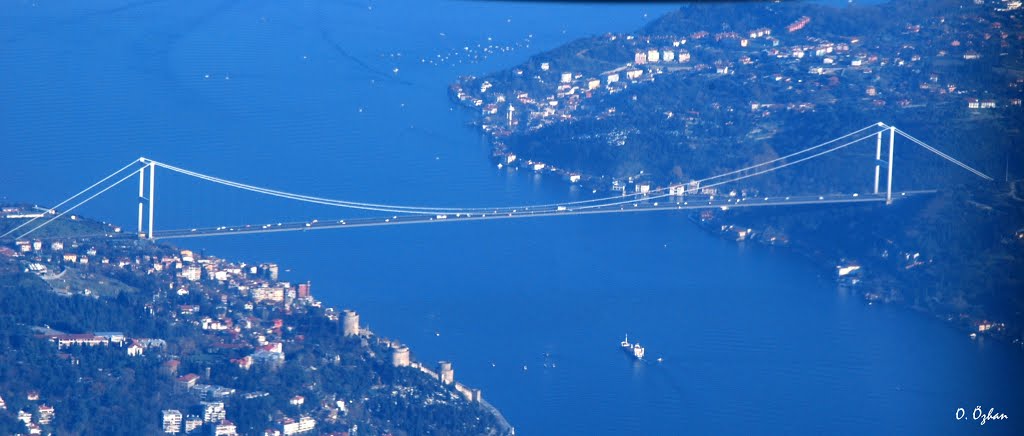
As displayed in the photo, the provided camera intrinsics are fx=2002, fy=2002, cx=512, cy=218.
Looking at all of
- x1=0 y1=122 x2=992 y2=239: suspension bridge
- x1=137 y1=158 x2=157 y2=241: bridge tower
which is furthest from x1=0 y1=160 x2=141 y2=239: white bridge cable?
x1=137 y1=158 x2=157 y2=241: bridge tower

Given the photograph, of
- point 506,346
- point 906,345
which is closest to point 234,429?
point 506,346

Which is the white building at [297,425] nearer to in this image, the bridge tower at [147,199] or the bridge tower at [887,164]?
the bridge tower at [147,199]

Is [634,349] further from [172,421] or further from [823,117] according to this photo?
[823,117]

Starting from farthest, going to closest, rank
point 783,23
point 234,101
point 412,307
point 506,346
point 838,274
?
point 783,23, point 234,101, point 838,274, point 412,307, point 506,346

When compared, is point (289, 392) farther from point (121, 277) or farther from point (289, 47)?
point (289, 47)

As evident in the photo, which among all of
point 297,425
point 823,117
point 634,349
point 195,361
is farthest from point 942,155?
point 297,425
